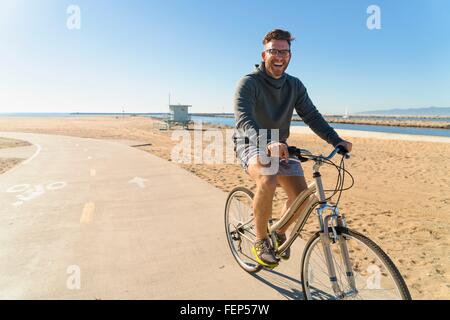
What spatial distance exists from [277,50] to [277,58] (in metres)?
0.08

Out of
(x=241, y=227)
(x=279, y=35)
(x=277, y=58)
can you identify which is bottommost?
(x=241, y=227)

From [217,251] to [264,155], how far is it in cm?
174

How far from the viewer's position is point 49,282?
10.0ft

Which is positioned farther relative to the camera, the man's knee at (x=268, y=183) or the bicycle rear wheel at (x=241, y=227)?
the bicycle rear wheel at (x=241, y=227)

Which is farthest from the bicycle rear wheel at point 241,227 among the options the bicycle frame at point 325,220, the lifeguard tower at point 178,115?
the lifeguard tower at point 178,115

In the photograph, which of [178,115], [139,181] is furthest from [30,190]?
→ [178,115]

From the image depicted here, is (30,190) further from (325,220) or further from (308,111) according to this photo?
(325,220)

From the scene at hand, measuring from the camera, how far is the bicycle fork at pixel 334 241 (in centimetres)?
223

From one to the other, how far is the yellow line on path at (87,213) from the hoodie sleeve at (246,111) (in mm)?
3447

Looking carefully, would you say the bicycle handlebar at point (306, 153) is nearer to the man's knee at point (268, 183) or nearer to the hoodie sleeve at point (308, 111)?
the man's knee at point (268, 183)

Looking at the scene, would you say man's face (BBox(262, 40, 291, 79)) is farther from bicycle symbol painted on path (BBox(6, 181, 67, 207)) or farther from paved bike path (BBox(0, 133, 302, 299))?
bicycle symbol painted on path (BBox(6, 181, 67, 207))

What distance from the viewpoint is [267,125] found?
123 inches

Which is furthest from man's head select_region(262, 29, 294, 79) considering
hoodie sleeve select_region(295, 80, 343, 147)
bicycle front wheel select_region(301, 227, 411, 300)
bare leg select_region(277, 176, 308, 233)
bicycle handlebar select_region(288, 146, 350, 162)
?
bicycle front wheel select_region(301, 227, 411, 300)
